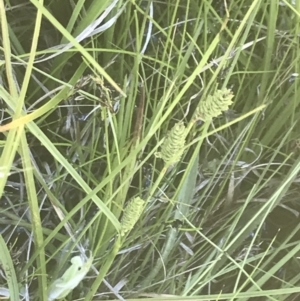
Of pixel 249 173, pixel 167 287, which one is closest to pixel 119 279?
pixel 167 287

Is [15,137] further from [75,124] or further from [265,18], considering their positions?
[265,18]

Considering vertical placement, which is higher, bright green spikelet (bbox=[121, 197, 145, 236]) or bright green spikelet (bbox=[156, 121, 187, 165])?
bright green spikelet (bbox=[156, 121, 187, 165])

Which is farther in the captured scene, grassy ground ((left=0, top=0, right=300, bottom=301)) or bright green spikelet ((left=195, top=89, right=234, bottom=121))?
grassy ground ((left=0, top=0, right=300, bottom=301))

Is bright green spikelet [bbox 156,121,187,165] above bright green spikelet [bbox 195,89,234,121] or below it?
below

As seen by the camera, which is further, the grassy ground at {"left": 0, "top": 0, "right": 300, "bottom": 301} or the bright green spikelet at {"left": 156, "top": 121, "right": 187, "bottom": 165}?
the grassy ground at {"left": 0, "top": 0, "right": 300, "bottom": 301}

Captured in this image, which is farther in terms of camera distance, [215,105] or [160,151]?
[160,151]
